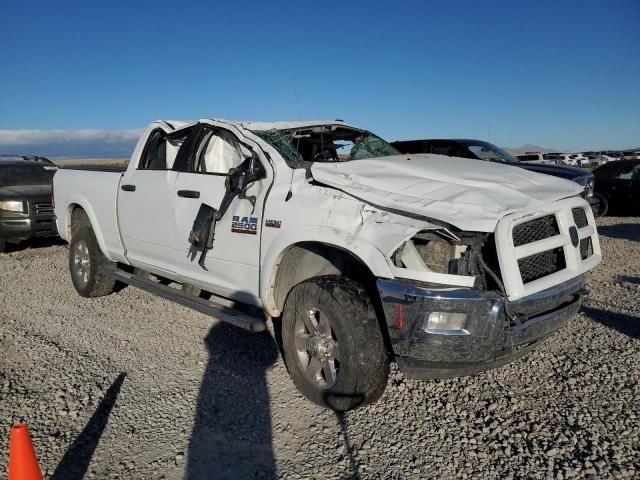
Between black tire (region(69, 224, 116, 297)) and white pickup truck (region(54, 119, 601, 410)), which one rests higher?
white pickup truck (region(54, 119, 601, 410))

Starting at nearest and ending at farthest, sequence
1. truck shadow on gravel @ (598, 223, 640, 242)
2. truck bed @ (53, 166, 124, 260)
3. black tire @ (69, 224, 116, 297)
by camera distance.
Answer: truck bed @ (53, 166, 124, 260), black tire @ (69, 224, 116, 297), truck shadow on gravel @ (598, 223, 640, 242)

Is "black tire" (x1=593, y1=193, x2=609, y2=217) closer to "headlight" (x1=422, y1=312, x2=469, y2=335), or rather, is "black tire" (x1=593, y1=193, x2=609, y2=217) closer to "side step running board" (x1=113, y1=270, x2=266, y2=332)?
"side step running board" (x1=113, y1=270, x2=266, y2=332)

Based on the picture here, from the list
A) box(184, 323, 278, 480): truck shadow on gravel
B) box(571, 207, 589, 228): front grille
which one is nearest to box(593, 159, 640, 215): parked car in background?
box(571, 207, 589, 228): front grille

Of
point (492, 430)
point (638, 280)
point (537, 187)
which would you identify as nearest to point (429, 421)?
point (492, 430)

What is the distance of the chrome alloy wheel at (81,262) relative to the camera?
6.46 meters

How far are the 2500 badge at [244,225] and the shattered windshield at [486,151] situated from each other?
303 inches

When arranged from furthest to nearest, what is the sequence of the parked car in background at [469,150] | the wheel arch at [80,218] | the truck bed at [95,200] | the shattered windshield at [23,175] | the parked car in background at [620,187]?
the parked car in background at [620,187] < the shattered windshield at [23,175] < the parked car in background at [469,150] < the wheel arch at [80,218] < the truck bed at [95,200]

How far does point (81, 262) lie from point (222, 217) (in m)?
3.22

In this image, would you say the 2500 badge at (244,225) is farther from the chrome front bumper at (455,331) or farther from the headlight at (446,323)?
the headlight at (446,323)

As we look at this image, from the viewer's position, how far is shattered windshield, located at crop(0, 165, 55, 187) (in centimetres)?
1071

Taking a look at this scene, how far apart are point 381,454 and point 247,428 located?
0.92 metres

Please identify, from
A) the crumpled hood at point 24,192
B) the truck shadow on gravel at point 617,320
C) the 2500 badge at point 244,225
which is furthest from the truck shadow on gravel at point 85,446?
the crumpled hood at point 24,192

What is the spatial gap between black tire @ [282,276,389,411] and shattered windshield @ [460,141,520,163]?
8.04 meters

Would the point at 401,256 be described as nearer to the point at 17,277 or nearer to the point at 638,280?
the point at 638,280
